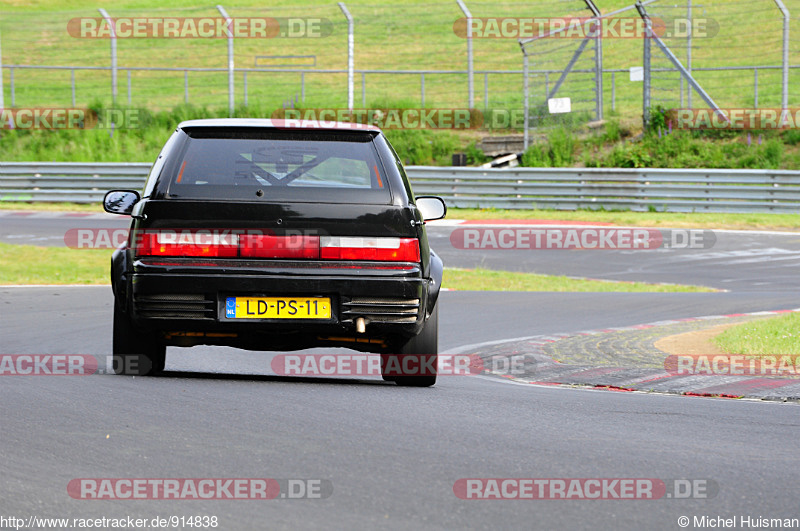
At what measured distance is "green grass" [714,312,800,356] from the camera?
9906 millimetres

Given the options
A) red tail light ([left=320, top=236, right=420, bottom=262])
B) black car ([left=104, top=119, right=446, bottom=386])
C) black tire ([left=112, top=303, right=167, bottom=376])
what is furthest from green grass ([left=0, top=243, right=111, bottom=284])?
red tail light ([left=320, top=236, right=420, bottom=262])

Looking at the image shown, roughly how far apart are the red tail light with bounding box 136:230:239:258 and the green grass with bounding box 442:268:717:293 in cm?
993

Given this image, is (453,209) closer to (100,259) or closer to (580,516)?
(100,259)

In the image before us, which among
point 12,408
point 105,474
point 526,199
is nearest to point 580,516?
point 105,474

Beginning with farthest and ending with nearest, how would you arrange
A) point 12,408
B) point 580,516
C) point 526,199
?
point 526,199
point 12,408
point 580,516

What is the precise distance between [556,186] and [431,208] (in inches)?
773

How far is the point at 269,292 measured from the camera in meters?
7.17

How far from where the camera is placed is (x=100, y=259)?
19859 mm

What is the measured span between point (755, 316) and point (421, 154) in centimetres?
2089

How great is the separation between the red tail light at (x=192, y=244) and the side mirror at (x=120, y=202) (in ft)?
2.98

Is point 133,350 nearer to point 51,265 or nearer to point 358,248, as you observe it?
point 358,248

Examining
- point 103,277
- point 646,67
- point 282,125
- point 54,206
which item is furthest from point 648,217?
point 282,125

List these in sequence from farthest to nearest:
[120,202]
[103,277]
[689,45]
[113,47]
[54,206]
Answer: [113,47]
[54,206]
[689,45]
[103,277]
[120,202]

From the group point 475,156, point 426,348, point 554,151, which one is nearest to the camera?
point 426,348
